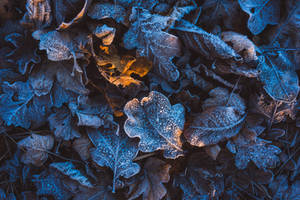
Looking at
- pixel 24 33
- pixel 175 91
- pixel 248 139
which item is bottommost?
pixel 248 139

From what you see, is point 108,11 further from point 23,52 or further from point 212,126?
point 212,126

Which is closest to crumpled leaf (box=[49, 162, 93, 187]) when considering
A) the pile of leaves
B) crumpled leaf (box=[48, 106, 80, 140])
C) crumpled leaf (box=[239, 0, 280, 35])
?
the pile of leaves

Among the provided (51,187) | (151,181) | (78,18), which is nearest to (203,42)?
(78,18)

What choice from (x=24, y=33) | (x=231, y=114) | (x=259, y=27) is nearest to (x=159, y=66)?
(x=231, y=114)

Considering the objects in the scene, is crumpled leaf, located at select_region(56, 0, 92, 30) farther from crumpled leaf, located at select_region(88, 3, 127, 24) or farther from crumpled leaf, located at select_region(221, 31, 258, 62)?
crumpled leaf, located at select_region(221, 31, 258, 62)

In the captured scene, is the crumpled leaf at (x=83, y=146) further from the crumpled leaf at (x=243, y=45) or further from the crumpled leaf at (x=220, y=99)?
the crumpled leaf at (x=243, y=45)

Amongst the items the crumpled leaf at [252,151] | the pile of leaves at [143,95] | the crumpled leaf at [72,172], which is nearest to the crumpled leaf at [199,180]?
the pile of leaves at [143,95]

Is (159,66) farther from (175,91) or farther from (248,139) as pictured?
(248,139)
